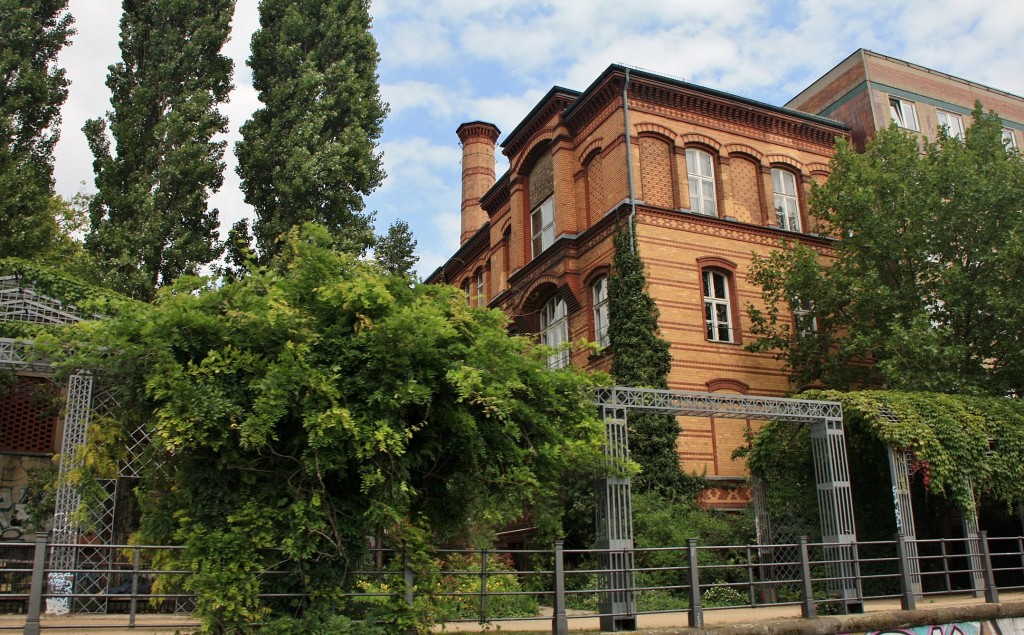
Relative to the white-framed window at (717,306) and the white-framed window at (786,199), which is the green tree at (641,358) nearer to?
the white-framed window at (717,306)

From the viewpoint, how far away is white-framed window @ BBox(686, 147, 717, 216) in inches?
813

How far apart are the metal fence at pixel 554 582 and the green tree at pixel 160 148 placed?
6231mm

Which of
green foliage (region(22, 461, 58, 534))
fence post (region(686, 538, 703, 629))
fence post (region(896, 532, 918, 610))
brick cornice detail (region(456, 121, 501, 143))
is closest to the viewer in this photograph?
fence post (region(686, 538, 703, 629))

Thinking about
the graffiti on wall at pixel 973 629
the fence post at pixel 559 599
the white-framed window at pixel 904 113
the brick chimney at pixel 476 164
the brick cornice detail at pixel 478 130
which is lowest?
the graffiti on wall at pixel 973 629

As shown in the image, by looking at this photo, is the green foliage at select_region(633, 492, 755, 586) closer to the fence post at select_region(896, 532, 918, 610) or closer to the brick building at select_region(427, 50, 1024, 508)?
the brick building at select_region(427, 50, 1024, 508)

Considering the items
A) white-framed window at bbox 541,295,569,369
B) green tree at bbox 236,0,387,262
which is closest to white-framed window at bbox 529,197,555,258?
white-framed window at bbox 541,295,569,369

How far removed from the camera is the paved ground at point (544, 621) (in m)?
8.82

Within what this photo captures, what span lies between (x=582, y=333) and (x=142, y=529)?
1400 cm

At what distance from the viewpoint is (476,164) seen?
129 ft

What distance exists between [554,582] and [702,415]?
4.02 metres

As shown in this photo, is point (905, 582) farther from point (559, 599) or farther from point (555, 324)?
point (555, 324)

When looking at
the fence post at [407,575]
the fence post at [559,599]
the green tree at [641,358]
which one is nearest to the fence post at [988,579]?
the green tree at [641,358]

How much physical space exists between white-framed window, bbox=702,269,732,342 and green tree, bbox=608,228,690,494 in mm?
2075

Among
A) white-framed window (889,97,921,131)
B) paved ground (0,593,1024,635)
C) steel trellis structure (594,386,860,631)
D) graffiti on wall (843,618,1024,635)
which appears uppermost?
white-framed window (889,97,921,131)
